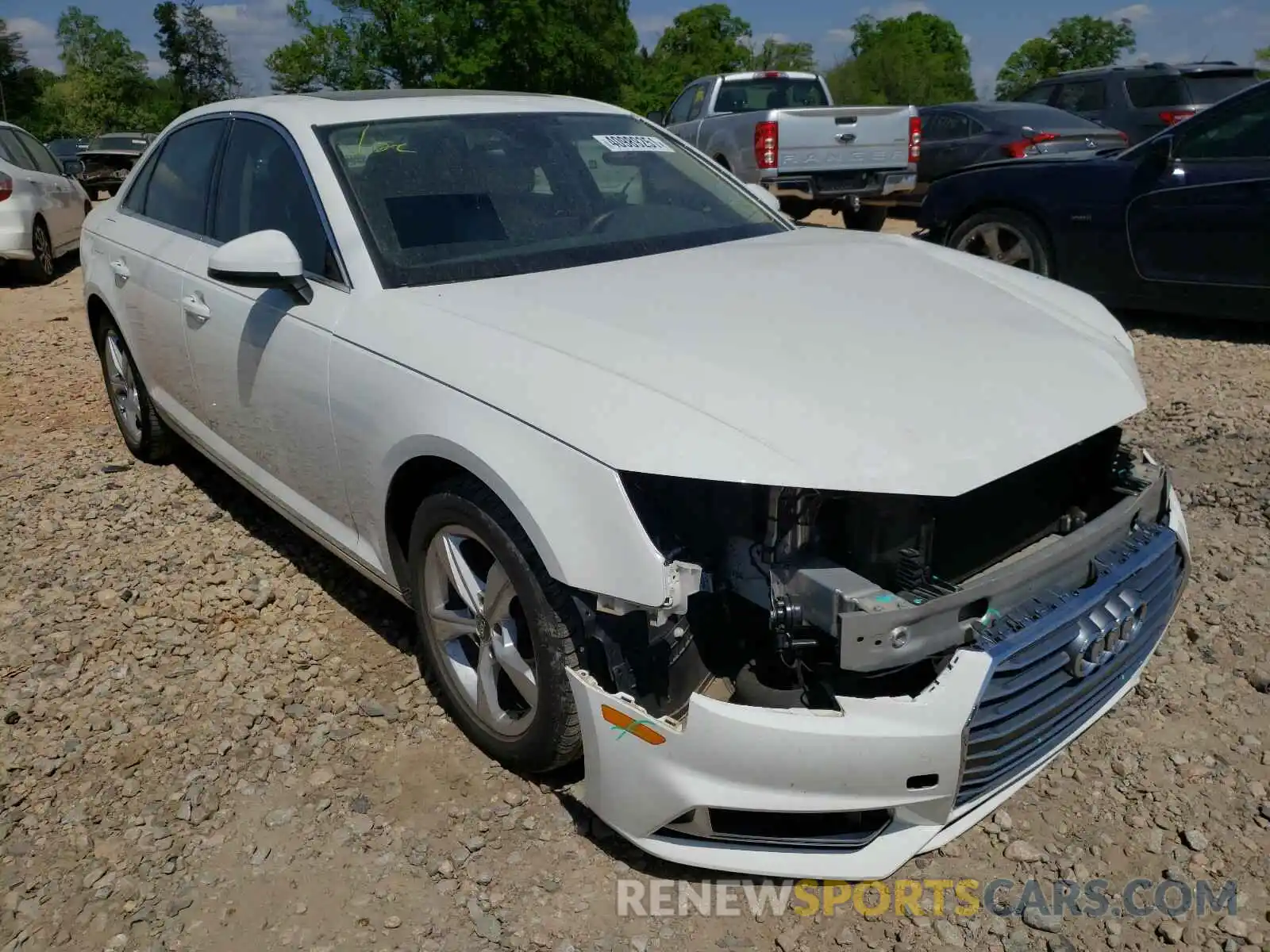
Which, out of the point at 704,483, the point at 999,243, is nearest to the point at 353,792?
the point at 704,483

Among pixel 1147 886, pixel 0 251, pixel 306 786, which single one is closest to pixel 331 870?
pixel 306 786

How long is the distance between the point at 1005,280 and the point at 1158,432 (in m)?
2.20

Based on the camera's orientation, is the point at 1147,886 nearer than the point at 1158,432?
Yes

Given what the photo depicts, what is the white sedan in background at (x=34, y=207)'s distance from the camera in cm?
1042

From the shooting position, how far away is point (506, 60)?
4359 cm

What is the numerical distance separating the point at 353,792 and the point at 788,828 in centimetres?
120

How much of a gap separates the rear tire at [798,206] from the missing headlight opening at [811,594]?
9059 mm

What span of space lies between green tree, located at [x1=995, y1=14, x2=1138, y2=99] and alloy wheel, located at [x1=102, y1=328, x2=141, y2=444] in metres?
56.0

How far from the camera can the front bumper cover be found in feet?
6.86

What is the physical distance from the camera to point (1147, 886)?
2.39 metres

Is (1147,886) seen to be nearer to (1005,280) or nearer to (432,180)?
(1005,280)

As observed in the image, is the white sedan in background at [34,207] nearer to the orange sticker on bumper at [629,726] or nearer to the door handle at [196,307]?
the door handle at [196,307]

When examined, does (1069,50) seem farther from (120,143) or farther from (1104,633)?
(1104,633)

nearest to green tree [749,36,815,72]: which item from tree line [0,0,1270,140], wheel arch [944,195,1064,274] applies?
tree line [0,0,1270,140]
